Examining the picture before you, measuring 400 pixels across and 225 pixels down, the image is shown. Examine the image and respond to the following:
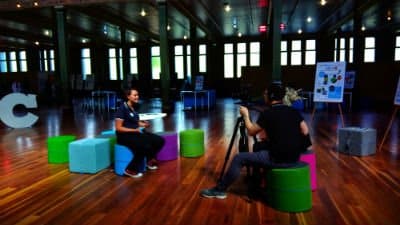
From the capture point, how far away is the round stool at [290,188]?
9.44 feet

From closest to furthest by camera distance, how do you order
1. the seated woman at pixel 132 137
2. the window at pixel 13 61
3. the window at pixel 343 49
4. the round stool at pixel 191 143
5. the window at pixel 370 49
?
1. the seated woman at pixel 132 137
2. the round stool at pixel 191 143
3. the window at pixel 343 49
4. the window at pixel 370 49
5. the window at pixel 13 61

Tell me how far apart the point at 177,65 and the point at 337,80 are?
56.8 ft

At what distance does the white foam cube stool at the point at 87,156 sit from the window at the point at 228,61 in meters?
17.7

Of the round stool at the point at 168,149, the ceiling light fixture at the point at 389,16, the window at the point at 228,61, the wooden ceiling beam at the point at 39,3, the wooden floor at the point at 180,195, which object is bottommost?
the wooden floor at the point at 180,195

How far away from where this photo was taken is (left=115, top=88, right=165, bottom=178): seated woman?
13.4ft

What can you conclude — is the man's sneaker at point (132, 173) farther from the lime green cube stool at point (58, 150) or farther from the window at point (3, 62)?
the window at point (3, 62)

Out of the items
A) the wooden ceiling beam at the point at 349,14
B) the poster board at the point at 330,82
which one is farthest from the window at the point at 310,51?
the poster board at the point at 330,82

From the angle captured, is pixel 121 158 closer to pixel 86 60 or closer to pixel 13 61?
pixel 86 60

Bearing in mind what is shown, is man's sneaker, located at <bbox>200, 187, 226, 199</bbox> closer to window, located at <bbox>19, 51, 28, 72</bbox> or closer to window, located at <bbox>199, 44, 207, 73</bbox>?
window, located at <bbox>199, 44, 207, 73</bbox>

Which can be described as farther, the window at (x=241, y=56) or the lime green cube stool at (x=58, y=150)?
the window at (x=241, y=56)

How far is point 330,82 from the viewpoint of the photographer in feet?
20.6

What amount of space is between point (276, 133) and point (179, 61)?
2028 cm

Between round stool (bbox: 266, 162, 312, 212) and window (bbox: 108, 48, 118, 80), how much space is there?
22.7m

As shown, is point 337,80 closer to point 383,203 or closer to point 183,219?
point 383,203
